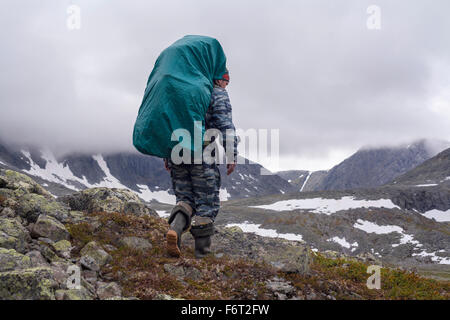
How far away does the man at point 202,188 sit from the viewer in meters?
6.61

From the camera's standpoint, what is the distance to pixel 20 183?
9156mm

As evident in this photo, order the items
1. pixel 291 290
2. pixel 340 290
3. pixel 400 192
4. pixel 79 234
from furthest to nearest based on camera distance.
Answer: pixel 400 192 < pixel 79 234 < pixel 340 290 < pixel 291 290

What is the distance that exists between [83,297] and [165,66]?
442 cm

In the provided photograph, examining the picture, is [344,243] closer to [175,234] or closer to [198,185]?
[198,185]

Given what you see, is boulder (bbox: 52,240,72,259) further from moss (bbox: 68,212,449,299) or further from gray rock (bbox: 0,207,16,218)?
gray rock (bbox: 0,207,16,218)

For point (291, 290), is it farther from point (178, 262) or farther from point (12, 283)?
point (12, 283)

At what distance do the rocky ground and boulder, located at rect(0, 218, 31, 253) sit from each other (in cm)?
2

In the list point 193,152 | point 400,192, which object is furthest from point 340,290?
point 400,192

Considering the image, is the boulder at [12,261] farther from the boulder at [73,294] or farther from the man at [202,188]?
the man at [202,188]

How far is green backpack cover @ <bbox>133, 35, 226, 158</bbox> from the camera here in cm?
607

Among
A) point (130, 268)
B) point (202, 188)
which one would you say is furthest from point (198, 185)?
point (130, 268)

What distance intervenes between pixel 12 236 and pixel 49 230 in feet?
3.36

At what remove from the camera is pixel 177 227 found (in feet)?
21.7

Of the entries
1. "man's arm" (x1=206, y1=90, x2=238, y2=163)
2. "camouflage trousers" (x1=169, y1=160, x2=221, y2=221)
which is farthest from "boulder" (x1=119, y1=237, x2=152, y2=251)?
"man's arm" (x1=206, y1=90, x2=238, y2=163)
